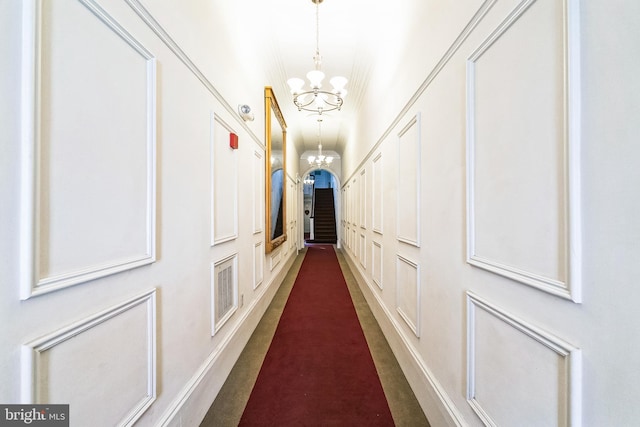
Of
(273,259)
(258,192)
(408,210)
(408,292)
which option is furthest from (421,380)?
(273,259)

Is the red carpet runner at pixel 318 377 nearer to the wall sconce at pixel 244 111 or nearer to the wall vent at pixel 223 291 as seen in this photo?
the wall vent at pixel 223 291

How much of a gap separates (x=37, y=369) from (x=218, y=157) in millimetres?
1490

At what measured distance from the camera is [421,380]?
1689 mm

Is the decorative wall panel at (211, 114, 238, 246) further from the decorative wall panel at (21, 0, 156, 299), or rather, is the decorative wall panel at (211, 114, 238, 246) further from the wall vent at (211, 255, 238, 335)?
the decorative wall panel at (21, 0, 156, 299)

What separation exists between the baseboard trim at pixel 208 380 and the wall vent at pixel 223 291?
177mm

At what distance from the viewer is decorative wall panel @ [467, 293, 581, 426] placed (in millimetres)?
721

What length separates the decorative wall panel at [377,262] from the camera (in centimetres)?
309

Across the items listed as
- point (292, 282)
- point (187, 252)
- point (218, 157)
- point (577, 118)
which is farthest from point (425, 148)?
point (292, 282)

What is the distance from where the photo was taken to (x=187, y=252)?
146cm

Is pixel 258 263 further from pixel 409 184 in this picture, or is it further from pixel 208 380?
pixel 409 184

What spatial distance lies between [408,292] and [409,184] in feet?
2.88

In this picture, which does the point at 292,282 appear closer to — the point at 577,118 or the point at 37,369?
the point at 37,369

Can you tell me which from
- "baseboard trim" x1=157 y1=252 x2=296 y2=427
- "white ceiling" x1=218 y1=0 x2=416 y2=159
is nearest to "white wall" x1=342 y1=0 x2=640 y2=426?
"white ceiling" x1=218 y1=0 x2=416 y2=159

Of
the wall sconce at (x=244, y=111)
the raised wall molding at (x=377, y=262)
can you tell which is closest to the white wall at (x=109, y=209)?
the wall sconce at (x=244, y=111)
